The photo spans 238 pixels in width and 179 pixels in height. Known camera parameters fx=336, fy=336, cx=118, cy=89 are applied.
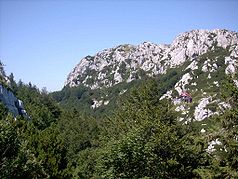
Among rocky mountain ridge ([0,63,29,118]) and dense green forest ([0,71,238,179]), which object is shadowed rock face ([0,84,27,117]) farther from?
dense green forest ([0,71,238,179])

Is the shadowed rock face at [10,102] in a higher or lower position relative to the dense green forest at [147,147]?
higher

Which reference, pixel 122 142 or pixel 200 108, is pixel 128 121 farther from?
pixel 200 108

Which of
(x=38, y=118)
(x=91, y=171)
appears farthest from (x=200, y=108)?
(x=91, y=171)

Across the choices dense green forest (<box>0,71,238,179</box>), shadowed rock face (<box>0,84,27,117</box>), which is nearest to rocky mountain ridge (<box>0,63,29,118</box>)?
shadowed rock face (<box>0,84,27,117</box>)

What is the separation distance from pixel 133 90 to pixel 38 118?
56.7 metres

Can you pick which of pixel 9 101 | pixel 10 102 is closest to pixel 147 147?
pixel 9 101

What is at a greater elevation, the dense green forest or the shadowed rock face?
the shadowed rock face

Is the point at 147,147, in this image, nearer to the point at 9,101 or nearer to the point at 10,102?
the point at 9,101

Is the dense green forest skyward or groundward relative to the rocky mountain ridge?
groundward

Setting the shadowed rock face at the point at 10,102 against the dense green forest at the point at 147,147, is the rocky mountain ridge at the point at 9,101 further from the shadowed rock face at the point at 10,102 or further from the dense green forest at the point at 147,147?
the dense green forest at the point at 147,147

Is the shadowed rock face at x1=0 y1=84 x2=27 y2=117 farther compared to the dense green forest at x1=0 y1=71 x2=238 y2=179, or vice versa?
the shadowed rock face at x1=0 y1=84 x2=27 y2=117

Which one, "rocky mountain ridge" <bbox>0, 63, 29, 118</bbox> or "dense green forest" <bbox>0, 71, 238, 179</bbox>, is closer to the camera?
"dense green forest" <bbox>0, 71, 238, 179</bbox>

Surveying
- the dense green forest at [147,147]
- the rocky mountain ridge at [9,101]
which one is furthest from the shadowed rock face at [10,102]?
the dense green forest at [147,147]

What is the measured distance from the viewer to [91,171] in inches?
2283
